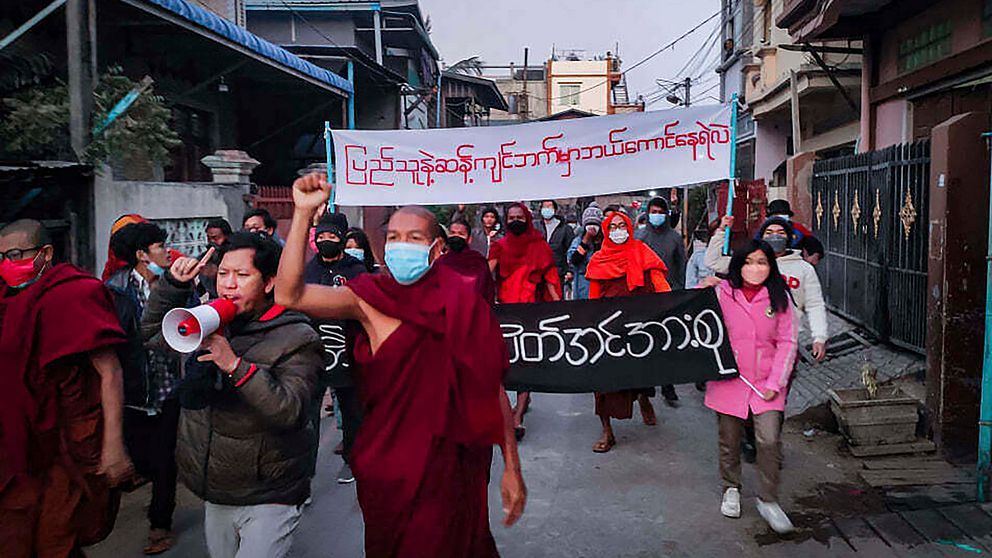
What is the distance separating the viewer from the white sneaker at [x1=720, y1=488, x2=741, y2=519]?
197 inches

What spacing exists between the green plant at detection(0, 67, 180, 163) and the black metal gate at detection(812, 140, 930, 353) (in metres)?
7.52

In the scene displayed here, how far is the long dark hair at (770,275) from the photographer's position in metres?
4.82

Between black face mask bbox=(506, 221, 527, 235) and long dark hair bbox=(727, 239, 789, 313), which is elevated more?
black face mask bbox=(506, 221, 527, 235)

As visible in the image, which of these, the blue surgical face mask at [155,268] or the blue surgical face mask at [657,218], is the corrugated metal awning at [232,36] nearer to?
the blue surgical face mask at [155,268]

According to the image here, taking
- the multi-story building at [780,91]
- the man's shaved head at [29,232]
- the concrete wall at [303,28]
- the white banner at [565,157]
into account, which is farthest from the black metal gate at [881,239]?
the concrete wall at [303,28]

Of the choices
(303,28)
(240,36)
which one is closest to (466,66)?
(303,28)

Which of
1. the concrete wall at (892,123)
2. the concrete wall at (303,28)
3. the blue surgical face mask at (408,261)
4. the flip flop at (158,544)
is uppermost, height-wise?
the concrete wall at (303,28)

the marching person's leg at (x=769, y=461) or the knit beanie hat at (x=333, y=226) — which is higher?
the knit beanie hat at (x=333, y=226)

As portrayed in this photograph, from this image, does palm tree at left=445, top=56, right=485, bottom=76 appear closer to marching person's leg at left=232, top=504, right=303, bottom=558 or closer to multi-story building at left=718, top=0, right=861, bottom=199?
multi-story building at left=718, top=0, right=861, bottom=199

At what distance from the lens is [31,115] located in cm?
→ 780

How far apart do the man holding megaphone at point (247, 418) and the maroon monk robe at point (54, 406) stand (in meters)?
0.31

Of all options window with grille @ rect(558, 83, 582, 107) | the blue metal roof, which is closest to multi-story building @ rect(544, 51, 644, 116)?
window with grille @ rect(558, 83, 582, 107)

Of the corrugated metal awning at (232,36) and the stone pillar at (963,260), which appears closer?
the stone pillar at (963,260)

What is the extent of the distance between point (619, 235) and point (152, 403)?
371cm
